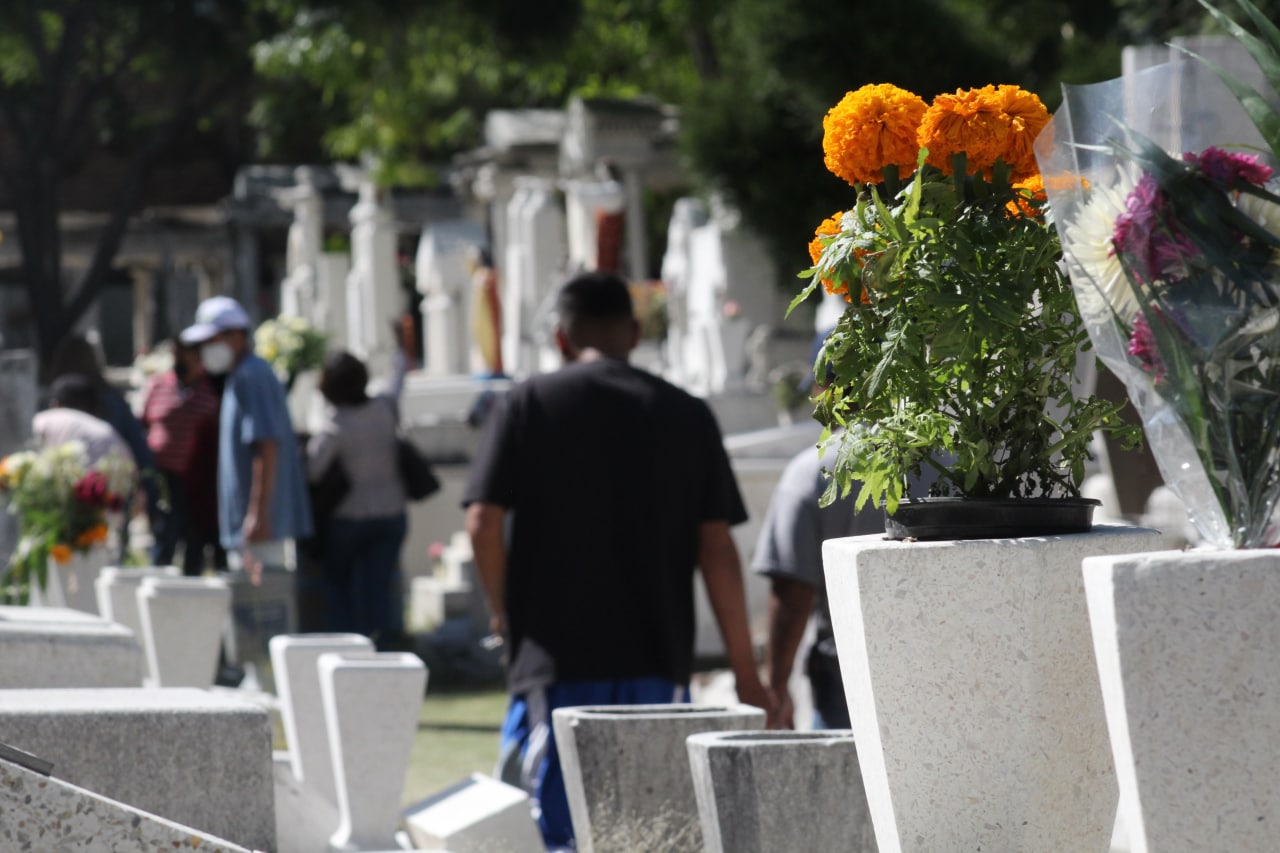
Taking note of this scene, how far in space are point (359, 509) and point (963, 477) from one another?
307 inches

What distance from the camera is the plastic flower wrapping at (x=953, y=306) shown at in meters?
2.85

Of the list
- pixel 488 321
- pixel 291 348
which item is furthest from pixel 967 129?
pixel 488 321

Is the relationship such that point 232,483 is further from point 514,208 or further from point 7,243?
point 7,243

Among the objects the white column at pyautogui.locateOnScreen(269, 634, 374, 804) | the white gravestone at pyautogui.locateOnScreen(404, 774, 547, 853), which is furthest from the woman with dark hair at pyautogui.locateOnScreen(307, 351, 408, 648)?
the white gravestone at pyautogui.locateOnScreen(404, 774, 547, 853)

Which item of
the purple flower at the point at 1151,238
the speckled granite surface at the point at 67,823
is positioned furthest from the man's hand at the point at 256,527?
the purple flower at the point at 1151,238

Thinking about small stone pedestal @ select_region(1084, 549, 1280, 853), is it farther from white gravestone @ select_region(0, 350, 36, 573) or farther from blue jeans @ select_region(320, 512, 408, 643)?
white gravestone @ select_region(0, 350, 36, 573)

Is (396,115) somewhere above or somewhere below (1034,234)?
above

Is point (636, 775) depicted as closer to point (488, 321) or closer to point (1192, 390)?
point (1192, 390)

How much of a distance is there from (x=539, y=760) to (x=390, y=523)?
5.57 metres

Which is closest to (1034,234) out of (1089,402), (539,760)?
(1089,402)

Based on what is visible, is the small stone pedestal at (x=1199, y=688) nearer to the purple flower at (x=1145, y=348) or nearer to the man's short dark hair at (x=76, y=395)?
the purple flower at (x=1145, y=348)

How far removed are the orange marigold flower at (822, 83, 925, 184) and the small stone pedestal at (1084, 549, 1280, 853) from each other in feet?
2.70

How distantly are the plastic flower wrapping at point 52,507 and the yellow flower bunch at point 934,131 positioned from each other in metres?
5.80

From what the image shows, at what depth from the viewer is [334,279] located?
2664 cm
